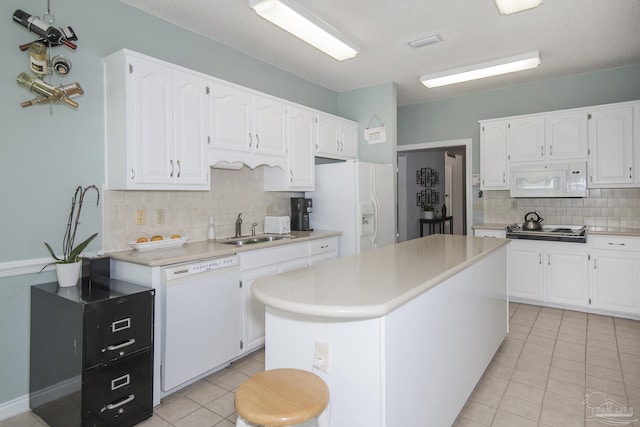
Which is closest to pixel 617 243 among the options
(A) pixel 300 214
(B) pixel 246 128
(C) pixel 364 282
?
(A) pixel 300 214

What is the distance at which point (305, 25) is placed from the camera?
2.80 metres

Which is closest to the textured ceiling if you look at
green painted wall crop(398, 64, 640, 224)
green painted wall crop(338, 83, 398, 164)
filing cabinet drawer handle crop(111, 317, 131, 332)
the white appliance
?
green painted wall crop(398, 64, 640, 224)

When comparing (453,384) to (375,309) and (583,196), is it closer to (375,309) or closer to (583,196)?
(375,309)

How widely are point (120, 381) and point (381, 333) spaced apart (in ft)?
5.21

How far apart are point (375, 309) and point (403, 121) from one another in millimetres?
4965

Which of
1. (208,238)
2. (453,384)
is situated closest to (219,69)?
(208,238)

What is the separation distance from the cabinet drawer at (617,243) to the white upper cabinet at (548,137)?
3.07 ft

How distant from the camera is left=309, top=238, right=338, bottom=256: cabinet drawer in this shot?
3615 mm

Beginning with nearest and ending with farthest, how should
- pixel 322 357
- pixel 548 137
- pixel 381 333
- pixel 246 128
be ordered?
pixel 381 333, pixel 322 357, pixel 246 128, pixel 548 137

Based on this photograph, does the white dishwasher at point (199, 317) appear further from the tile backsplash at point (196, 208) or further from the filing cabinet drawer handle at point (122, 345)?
the tile backsplash at point (196, 208)

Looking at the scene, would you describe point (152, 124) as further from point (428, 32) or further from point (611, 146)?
point (611, 146)

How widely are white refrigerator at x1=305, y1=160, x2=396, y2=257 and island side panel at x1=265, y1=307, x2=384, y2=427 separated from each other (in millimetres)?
2437

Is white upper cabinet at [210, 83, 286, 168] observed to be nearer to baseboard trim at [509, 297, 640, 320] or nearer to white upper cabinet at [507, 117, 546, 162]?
white upper cabinet at [507, 117, 546, 162]

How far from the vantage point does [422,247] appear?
268 cm
